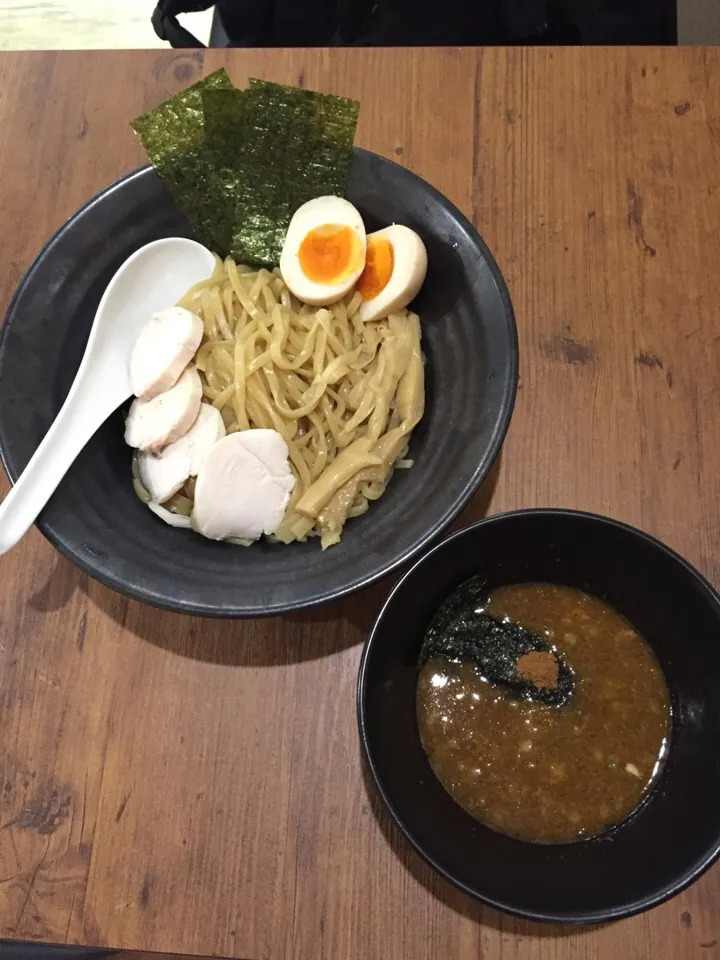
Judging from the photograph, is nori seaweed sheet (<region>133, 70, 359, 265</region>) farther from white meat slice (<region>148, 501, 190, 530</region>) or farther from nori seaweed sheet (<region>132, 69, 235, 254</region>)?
white meat slice (<region>148, 501, 190, 530</region>)

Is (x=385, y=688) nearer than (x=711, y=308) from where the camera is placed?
Yes

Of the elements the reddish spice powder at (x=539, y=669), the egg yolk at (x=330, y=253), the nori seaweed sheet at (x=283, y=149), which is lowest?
the reddish spice powder at (x=539, y=669)

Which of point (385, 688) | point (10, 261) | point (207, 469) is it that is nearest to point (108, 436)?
point (207, 469)

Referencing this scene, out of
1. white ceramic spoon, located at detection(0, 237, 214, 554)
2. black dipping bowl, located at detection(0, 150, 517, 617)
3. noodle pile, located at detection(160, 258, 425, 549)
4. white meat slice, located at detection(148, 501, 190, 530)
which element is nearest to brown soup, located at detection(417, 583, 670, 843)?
black dipping bowl, located at detection(0, 150, 517, 617)

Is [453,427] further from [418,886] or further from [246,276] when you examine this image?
[418,886]

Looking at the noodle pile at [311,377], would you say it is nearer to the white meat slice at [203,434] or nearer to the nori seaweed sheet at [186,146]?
the white meat slice at [203,434]

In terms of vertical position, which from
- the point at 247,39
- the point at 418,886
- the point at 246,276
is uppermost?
A: the point at 247,39

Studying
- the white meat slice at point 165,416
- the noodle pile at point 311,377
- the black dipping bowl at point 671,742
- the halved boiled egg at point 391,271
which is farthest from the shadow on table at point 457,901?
the halved boiled egg at point 391,271
